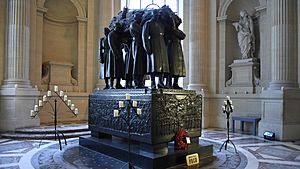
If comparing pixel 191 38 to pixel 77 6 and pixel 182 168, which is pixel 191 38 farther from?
pixel 182 168

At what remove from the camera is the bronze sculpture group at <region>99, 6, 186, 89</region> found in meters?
6.05

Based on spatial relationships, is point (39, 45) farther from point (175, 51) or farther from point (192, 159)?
point (192, 159)

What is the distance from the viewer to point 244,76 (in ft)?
38.8

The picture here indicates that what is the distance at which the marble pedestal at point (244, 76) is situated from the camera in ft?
37.7

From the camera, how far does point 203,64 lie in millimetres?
12844

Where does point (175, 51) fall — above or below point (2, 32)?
below

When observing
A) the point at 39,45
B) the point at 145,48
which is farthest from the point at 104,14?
the point at 145,48

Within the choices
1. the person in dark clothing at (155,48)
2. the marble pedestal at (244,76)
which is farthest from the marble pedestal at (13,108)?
the marble pedestal at (244,76)

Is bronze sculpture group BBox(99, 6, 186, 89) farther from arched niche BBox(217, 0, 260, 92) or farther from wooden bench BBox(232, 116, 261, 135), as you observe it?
arched niche BBox(217, 0, 260, 92)

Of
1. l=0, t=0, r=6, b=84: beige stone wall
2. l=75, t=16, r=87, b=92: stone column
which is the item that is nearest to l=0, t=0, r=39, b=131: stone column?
l=0, t=0, r=6, b=84: beige stone wall

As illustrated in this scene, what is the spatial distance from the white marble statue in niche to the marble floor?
4442 mm

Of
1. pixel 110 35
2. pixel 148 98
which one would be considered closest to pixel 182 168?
pixel 148 98

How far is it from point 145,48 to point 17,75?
6.55 metres

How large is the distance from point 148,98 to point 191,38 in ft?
25.9
